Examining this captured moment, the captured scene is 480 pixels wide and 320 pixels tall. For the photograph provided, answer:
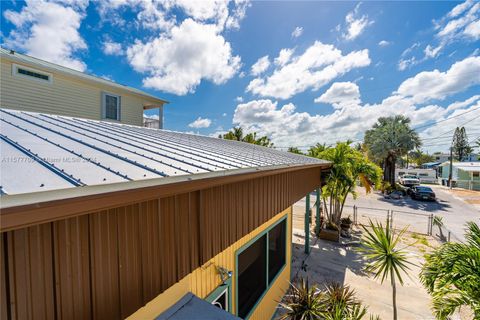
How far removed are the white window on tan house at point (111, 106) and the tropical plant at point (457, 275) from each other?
14021 mm

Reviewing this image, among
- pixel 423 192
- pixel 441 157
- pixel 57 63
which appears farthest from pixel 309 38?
pixel 441 157

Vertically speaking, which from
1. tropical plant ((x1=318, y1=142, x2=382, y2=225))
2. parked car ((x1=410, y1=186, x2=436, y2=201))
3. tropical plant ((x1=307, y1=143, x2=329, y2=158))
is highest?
tropical plant ((x1=307, y1=143, x2=329, y2=158))

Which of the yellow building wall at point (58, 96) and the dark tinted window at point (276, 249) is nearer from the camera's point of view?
→ the dark tinted window at point (276, 249)

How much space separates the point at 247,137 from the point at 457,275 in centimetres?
2417

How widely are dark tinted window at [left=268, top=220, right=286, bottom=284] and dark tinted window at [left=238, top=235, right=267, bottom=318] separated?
443 mm

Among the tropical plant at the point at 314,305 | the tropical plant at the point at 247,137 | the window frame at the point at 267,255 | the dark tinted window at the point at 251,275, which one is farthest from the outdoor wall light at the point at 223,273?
the tropical plant at the point at 247,137

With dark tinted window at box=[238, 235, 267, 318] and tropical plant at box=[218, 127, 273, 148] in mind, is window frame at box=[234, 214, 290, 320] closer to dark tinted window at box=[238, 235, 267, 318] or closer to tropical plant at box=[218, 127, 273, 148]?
dark tinted window at box=[238, 235, 267, 318]

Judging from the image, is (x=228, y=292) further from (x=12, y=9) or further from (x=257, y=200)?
(x=12, y=9)

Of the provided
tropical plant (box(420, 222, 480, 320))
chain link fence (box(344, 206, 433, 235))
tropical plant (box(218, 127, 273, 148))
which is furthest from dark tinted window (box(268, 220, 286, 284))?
tropical plant (box(218, 127, 273, 148))

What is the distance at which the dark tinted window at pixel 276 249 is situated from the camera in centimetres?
625

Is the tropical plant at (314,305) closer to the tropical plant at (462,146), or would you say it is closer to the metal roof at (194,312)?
the metal roof at (194,312)

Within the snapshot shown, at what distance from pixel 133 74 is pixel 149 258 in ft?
44.4

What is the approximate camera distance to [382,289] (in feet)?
23.5

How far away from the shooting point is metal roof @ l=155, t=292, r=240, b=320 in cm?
204
